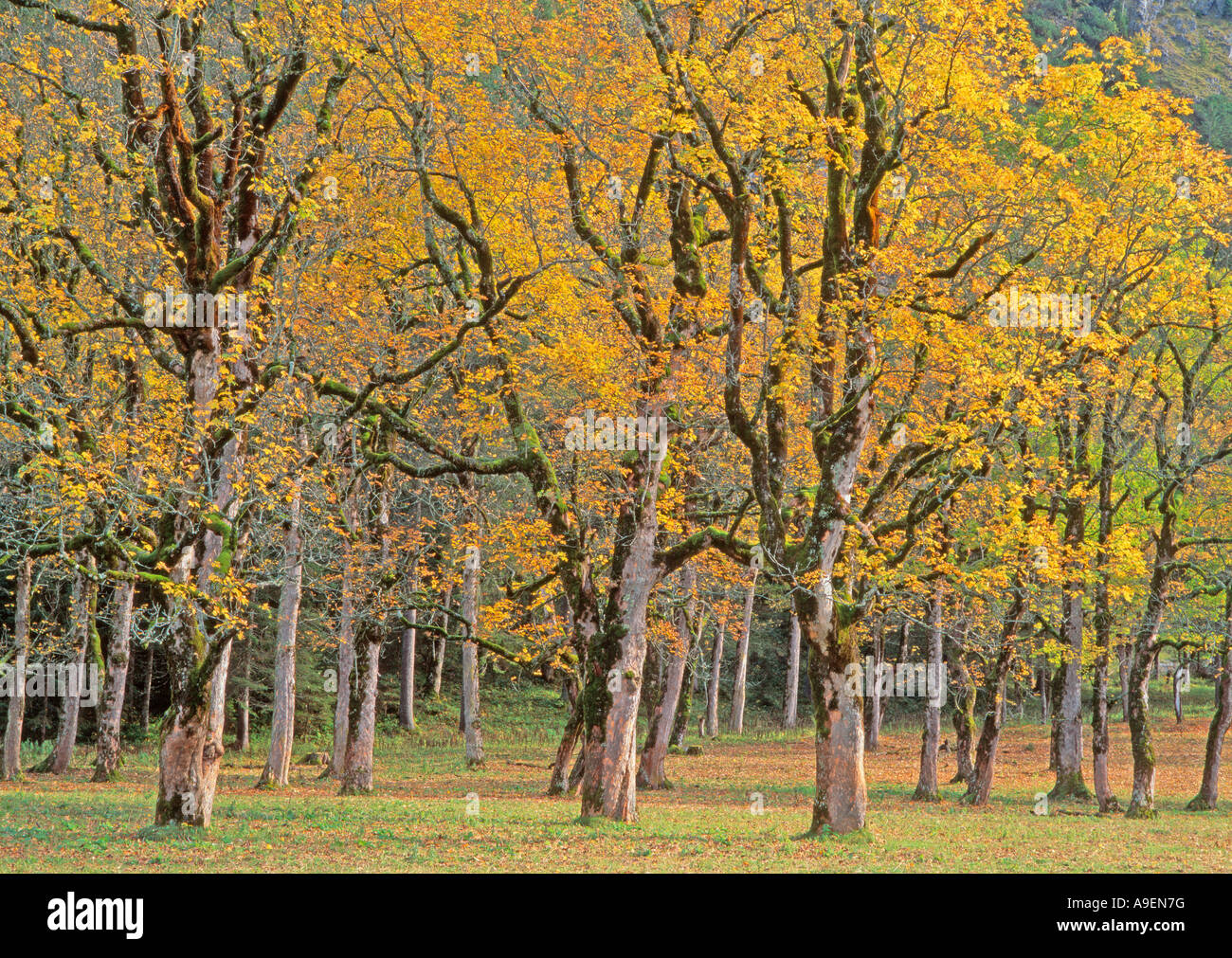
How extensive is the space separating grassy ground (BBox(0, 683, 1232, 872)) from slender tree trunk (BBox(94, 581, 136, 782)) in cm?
54

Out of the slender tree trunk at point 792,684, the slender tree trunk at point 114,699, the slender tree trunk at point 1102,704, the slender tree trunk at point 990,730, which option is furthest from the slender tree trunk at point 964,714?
the slender tree trunk at point 114,699

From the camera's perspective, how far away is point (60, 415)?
13.2m

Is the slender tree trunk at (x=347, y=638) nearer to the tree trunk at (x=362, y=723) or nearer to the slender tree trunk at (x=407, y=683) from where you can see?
the tree trunk at (x=362, y=723)

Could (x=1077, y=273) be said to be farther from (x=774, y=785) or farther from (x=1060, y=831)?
(x=774, y=785)

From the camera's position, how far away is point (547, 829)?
15.6 metres

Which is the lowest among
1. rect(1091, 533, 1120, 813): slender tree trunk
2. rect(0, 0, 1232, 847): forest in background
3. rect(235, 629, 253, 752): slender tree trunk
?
rect(235, 629, 253, 752): slender tree trunk

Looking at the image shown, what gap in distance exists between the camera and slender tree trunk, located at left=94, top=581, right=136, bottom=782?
984 inches

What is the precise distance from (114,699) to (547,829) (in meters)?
14.9

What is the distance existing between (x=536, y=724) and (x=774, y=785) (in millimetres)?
17022

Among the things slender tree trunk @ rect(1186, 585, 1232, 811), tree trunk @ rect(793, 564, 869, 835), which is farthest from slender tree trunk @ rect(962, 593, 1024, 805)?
tree trunk @ rect(793, 564, 869, 835)

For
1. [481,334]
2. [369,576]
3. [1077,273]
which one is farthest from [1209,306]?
[369,576]

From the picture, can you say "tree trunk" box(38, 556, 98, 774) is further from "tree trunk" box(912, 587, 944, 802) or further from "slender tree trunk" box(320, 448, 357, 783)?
"tree trunk" box(912, 587, 944, 802)

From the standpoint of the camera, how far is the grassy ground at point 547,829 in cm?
1220
